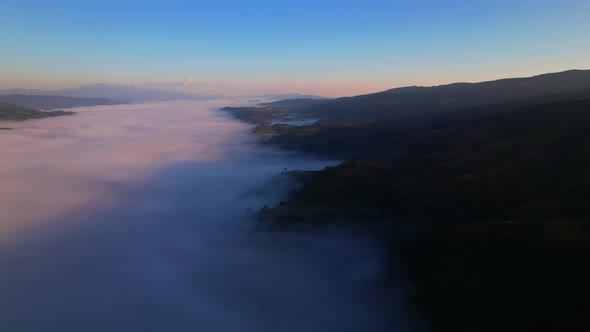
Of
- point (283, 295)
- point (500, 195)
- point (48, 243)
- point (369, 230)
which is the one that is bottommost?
point (48, 243)

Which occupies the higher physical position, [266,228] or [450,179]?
[450,179]

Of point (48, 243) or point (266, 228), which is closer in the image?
point (266, 228)

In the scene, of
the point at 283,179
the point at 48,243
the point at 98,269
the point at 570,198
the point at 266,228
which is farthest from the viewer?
the point at 283,179

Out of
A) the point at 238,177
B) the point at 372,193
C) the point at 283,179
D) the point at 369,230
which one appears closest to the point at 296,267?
the point at 369,230

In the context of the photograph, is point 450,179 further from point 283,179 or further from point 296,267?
point 283,179

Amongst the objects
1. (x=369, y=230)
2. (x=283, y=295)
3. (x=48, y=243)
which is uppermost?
(x=369, y=230)

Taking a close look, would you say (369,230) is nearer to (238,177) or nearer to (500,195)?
(500,195)

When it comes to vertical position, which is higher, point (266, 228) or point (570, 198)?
point (570, 198)

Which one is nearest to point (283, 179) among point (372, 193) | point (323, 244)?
point (372, 193)

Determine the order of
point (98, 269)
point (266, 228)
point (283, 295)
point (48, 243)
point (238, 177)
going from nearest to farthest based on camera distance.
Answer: point (283, 295) → point (98, 269) → point (266, 228) → point (48, 243) → point (238, 177)
